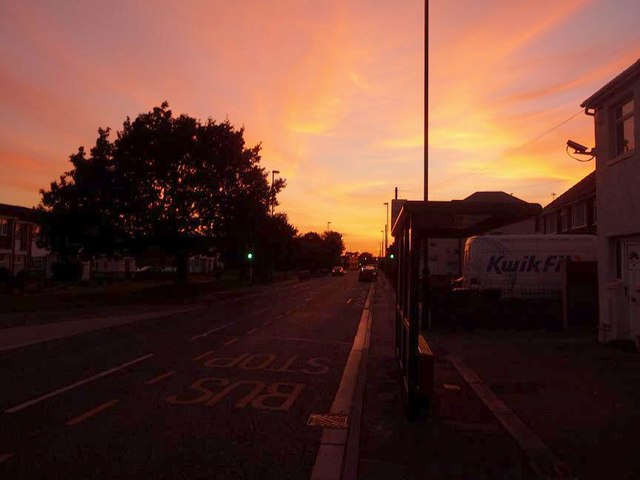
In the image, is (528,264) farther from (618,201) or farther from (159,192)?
(159,192)

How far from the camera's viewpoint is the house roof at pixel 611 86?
13820 millimetres

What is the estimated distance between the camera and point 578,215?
38000mm

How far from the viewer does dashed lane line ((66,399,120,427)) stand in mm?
7512

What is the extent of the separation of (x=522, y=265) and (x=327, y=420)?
57.3ft

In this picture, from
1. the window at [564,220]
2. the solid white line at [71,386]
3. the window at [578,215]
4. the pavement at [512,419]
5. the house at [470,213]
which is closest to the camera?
the pavement at [512,419]

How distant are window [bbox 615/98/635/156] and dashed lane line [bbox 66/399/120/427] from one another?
39.9 ft

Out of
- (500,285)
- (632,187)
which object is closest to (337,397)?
(632,187)

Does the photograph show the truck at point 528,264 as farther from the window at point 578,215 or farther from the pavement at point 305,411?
the window at point 578,215

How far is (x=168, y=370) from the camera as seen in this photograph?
11484 mm

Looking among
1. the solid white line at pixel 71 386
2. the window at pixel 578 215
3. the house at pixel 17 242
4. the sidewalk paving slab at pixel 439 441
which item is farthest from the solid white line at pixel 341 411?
the house at pixel 17 242

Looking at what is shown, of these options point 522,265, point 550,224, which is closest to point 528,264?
point 522,265

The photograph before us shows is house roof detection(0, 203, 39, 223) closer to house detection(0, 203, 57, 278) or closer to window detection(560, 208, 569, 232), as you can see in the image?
house detection(0, 203, 57, 278)

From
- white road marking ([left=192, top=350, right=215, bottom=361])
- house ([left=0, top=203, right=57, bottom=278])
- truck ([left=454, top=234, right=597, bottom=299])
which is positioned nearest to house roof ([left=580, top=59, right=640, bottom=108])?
truck ([left=454, top=234, right=597, bottom=299])

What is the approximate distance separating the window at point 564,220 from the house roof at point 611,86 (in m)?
25.3
